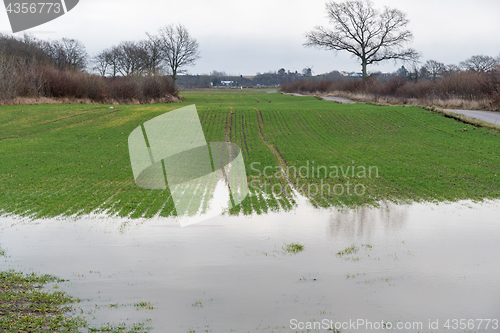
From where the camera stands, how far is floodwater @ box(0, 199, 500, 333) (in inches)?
242

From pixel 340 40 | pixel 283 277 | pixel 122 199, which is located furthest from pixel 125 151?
pixel 340 40

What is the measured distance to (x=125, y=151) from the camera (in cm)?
2259

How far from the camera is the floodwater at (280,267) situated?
20.1 feet

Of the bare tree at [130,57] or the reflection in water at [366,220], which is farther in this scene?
the bare tree at [130,57]

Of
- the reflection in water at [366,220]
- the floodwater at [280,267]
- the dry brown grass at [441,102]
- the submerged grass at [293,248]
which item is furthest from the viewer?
the dry brown grass at [441,102]

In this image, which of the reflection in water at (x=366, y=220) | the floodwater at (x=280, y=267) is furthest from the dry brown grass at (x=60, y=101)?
the reflection in water at (x=366, y=220)

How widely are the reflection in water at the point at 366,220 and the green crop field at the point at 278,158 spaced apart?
796mm

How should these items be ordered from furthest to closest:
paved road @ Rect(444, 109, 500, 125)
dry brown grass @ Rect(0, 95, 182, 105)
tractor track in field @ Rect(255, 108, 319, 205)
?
dry brown grass @ Rect(0, 95, 182, 105)
paved road @ Rect(444, 109, 500, 125)
tractor track in field @ Rect(255, 108, 319, 205)

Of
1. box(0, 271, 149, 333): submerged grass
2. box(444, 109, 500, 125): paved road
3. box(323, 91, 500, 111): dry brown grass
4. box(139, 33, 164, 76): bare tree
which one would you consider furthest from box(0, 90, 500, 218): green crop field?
box(139, 33, 164, 76): bare tree

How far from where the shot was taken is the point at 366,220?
36.2 ft

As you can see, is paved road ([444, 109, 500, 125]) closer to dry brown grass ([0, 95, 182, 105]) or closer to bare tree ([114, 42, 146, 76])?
dry brown grass ([0, 95, 182, 105])

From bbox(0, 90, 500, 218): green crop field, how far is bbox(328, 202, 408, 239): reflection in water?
796mm

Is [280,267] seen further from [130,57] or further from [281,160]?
[130,57]

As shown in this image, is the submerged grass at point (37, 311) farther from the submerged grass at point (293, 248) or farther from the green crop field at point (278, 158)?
the green crop field at point (278, 158)
